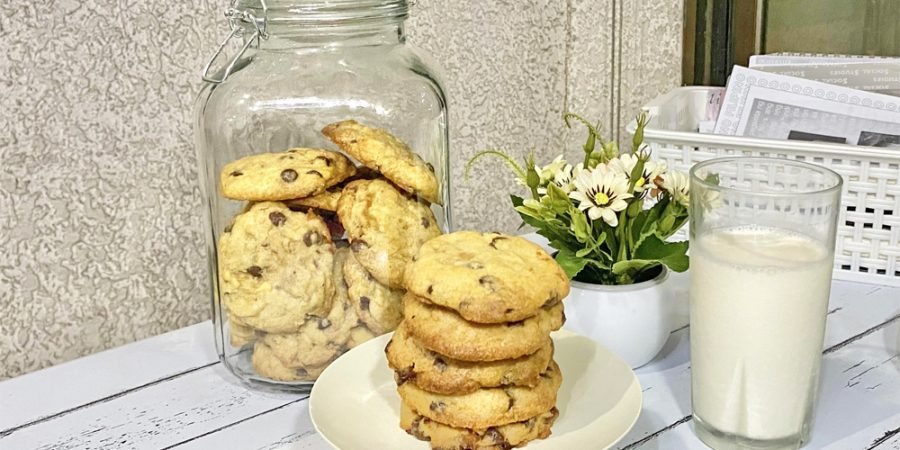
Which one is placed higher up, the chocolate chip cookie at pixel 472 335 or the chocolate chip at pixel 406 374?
the chocolate chip cookie at pixel 472 335

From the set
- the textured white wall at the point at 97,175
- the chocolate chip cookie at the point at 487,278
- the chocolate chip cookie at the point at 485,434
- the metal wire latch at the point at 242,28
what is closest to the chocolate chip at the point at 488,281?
Answer: the chocolate chip cookie at the point at 487,278

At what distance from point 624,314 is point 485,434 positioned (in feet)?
0.69

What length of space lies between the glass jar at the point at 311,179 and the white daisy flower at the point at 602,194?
0.13 meters

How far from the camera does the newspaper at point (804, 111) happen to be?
1.03 metres

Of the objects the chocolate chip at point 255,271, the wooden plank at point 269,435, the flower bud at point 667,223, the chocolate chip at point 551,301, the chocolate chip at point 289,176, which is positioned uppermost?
the chocolate chip at point 289,176

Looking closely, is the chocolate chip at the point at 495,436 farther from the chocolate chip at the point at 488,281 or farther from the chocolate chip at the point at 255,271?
the chocolate chip at the point at 255,271

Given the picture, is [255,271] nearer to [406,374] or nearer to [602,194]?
[406,374]

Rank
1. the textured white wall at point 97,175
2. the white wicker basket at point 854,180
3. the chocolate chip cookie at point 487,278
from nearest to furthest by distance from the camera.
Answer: the chocolate chip cookie at point 487,278, the textured white wall at point 97,175, the white wicker basket at point 854,180

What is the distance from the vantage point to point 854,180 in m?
1.00

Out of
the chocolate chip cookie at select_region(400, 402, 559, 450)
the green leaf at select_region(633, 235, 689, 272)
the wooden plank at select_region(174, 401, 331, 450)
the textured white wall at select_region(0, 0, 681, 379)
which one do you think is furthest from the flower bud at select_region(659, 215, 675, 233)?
the textured white wall at select_region(0, 0, 681, 379)

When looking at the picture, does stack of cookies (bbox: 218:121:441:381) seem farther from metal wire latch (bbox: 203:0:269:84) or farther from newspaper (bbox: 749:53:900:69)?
newspaper (bbox: 749:53:900:69)

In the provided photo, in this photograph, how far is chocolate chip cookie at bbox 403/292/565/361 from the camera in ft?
2.06

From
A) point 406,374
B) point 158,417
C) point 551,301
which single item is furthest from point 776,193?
point 158,417

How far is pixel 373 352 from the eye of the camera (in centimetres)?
77
